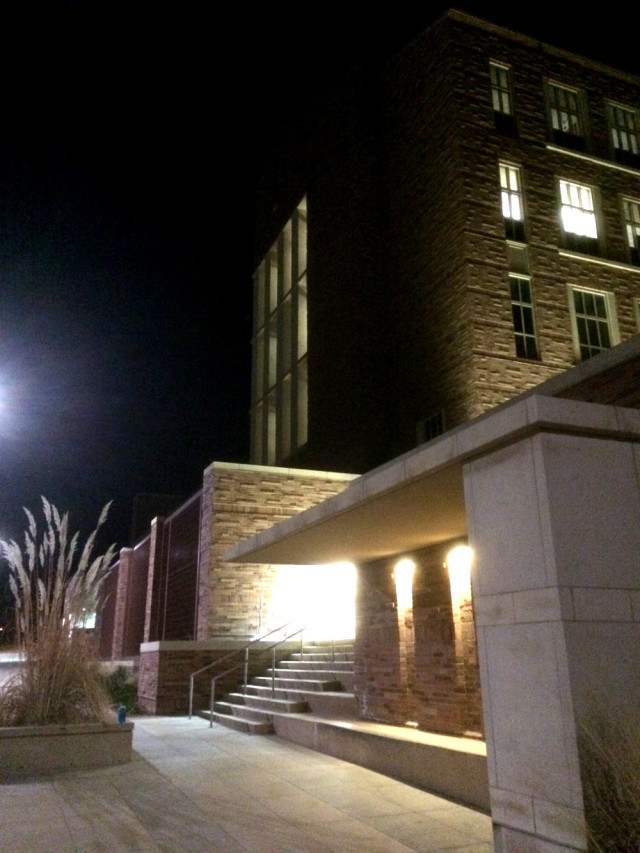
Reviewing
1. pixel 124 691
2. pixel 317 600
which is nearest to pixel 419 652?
pixel 317 600

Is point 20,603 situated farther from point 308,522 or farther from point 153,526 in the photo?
point 153,526

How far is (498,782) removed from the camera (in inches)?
189

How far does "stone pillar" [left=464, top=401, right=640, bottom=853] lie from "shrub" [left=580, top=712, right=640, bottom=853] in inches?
2.5

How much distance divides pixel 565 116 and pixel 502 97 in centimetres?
226

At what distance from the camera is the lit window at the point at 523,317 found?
1825 cm

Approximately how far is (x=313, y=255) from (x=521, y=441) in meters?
21.0

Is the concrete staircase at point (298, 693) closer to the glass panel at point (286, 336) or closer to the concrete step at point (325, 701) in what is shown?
the concrete step at point (325, 701)

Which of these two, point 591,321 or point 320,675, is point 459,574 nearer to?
point 320,675

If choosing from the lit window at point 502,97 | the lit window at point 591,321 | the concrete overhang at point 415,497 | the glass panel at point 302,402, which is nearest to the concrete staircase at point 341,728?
the concrete overhang at point 415,497

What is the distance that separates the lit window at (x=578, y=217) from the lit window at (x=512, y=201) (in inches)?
56.9

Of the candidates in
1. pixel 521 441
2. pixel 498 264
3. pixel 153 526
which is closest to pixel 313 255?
pixel 498 264

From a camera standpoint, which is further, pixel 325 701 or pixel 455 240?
pixel 455 240

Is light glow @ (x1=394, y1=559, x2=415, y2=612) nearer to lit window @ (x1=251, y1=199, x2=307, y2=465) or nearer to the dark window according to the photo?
the dark window

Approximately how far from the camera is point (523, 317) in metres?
18.6
